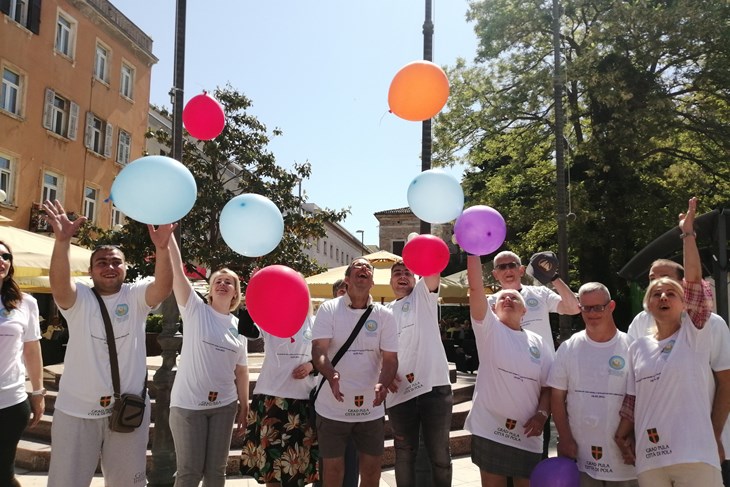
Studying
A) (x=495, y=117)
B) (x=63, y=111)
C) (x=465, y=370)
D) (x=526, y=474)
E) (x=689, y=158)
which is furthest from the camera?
(x=63, y=111)

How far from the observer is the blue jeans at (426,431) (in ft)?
13.8

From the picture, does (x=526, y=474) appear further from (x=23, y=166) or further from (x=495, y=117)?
(x=23, y=166)

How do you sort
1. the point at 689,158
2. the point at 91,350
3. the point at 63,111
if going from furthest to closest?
the point at 63,111 → the point at 689,158 → the point at 91,350

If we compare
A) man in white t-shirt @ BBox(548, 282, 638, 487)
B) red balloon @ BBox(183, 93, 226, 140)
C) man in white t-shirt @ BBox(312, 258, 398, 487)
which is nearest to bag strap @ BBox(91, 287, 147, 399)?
man in white t-shirt @ BBox(312, 258, 398, 487)

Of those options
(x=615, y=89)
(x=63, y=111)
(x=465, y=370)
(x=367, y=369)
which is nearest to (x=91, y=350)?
(x=367, y=369)

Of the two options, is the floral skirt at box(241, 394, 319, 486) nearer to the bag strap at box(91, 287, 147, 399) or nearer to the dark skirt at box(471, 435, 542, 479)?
the bag strap at box(91, 287, 147, 399)

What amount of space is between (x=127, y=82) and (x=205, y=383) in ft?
73.2

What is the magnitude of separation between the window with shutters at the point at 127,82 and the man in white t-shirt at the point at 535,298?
2192cm

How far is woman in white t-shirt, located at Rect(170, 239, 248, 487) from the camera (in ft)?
12.8

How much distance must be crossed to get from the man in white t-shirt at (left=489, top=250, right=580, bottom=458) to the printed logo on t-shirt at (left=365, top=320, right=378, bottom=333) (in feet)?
3.16

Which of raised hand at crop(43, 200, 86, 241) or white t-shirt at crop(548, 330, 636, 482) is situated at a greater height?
raised hand at crop(43, 200, 86, 241)

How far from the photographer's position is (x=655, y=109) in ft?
51.6

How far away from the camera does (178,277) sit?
3992 mm

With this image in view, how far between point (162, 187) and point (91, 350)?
40.4 inches
